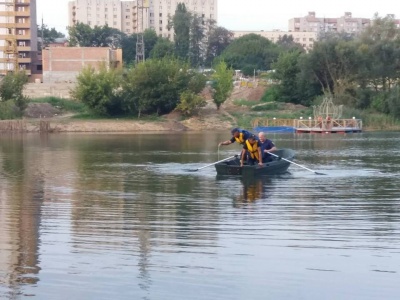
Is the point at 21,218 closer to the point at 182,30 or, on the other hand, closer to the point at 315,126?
the point at 315,126

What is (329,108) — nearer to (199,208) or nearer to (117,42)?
(199,208)

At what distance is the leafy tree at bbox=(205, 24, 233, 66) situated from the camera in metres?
148

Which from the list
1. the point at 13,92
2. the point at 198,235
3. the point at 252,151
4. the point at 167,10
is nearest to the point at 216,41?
the point at 167,10

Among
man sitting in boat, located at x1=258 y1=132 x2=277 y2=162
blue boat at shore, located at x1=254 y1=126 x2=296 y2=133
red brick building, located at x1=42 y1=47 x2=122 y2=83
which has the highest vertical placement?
red brick building, located at x1=42 y1=47 x2=122 y2=83

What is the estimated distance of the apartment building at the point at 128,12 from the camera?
181125 mm

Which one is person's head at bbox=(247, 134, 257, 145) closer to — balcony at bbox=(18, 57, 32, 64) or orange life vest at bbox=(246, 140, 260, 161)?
orange life vest at bbox=(246, 140, 260, 161)

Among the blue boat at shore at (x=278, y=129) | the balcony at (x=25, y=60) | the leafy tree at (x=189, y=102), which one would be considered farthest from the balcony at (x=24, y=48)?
the blue boat at shore at (x=278, y=129)

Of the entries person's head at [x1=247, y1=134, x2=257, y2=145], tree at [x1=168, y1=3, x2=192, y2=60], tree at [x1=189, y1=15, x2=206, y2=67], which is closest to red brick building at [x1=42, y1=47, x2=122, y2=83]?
tree at [x1=168, y1=3, x2=192, y2=60]

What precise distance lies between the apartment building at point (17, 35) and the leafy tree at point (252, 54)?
2800 cm

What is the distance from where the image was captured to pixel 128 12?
187250mm

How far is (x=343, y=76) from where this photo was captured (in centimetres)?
8012

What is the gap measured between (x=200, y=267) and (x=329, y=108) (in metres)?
60.8

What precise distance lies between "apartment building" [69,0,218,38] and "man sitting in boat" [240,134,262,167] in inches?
5956

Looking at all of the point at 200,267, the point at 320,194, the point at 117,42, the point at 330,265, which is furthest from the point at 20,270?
the point at 117,42
